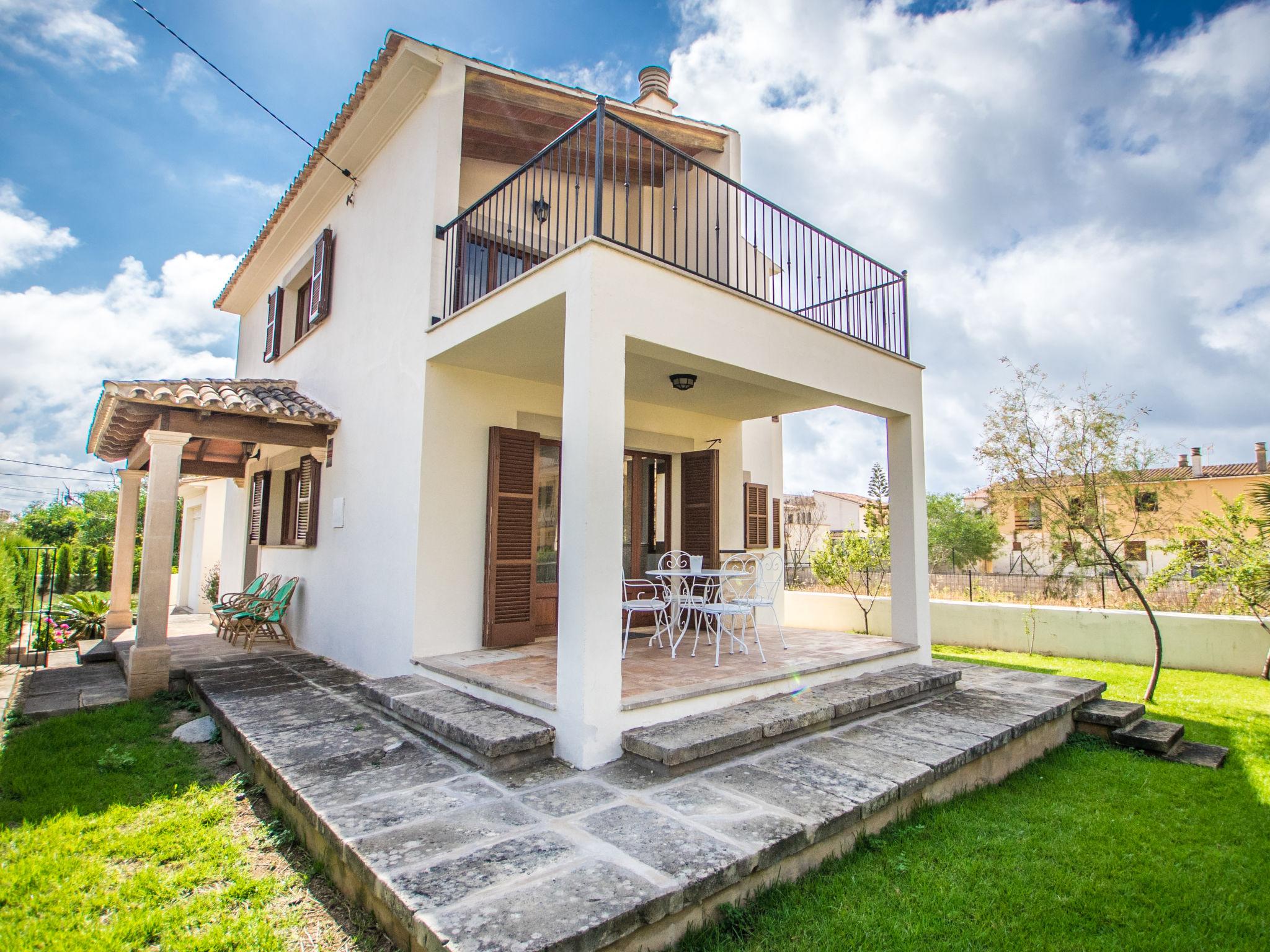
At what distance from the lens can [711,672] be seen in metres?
4.74

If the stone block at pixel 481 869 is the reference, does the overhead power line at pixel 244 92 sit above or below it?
above

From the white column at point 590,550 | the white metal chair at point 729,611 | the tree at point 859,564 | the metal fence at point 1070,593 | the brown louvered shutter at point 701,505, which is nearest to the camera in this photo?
the white column at point 590,550

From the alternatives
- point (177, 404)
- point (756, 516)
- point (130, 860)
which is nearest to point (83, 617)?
point (177, 404)

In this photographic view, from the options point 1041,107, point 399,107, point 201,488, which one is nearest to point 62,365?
point 201,488

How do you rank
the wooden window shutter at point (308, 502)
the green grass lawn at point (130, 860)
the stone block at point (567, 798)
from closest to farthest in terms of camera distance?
the green grass lawn at point (130, 860)
the stone block at point (567, 798)
the wooden window shutter at point (308, 502)

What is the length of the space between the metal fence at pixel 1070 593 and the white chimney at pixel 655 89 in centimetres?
813

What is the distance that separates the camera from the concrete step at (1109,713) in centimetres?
511

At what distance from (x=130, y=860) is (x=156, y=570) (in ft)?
12.6

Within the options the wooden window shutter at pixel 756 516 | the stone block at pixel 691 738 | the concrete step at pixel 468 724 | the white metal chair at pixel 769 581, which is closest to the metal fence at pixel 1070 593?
the wooden window shutter at pixel 756 516

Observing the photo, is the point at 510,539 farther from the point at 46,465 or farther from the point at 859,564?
the point at 46,465

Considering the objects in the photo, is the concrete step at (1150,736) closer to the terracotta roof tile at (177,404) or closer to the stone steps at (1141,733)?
the stone steps at (1141,733)

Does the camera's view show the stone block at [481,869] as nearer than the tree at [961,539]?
Yes

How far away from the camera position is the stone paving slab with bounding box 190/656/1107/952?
2.12m

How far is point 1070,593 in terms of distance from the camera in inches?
413
